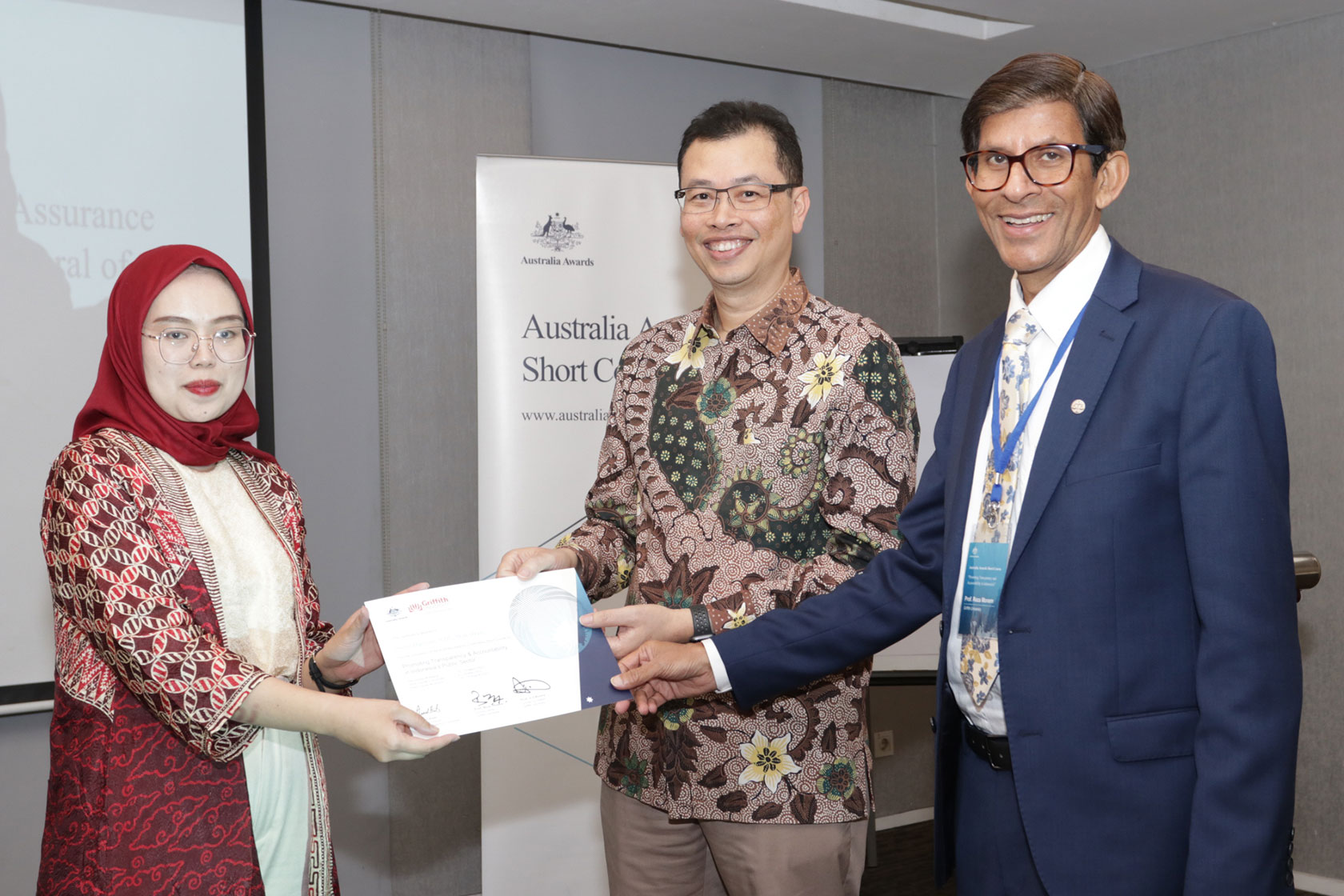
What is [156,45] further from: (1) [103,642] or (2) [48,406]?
(1) [103,642]

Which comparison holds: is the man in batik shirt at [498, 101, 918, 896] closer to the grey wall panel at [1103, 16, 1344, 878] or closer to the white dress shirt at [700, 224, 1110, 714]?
the white dress shirt at [700, 224, 1110, 714]

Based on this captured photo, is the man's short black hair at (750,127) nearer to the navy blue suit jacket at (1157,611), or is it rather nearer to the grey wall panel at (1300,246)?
the navy blue suit jacket at (1157,611)

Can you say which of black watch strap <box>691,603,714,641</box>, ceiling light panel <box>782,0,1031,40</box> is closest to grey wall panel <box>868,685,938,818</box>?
ceiling light panel <box>782,0,1031,40</box>

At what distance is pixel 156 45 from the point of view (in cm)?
348

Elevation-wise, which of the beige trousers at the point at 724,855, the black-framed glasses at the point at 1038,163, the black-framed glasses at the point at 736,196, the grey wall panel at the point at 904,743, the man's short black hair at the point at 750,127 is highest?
the man's short black hair at the point at 750,127

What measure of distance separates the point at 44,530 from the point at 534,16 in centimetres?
303

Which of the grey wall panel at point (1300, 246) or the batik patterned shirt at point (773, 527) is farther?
the grey wall panel at point (1300, 246)

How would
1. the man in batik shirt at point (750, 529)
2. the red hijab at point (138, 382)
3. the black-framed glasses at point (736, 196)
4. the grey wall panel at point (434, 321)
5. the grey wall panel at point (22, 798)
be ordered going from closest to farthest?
the red hijab at point (138, 382) < the man in batik shirt at point (750, 529) < the black-framed glasses at point (736, 196) < the grey wall panel at point (22, 798) < the grey wall panel at point (434, 321)

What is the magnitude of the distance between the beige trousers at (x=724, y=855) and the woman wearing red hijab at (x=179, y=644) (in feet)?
1.82

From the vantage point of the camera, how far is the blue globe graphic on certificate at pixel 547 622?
70.3 inches

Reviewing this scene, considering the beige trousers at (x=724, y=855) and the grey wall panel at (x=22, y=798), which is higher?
the beige trousers at (x=724, y=855)

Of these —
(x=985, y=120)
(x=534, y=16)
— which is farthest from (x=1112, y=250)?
(x=534, y=16)

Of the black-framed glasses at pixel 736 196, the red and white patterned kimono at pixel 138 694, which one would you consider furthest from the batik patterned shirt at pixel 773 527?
the red and white patterned kimono at pixel 138 694

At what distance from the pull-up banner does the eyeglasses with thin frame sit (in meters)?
1.91
